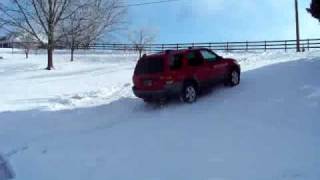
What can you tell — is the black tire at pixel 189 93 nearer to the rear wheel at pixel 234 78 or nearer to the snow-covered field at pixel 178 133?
the snow-covered field at pixel 178 133

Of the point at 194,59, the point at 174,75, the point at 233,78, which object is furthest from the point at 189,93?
the point at 233,78

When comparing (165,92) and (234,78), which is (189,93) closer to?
(165,92)

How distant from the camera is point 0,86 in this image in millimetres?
29375

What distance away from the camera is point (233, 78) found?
741 inches

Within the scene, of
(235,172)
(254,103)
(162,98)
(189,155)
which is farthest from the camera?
(162,98)

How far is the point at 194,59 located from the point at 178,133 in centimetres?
488

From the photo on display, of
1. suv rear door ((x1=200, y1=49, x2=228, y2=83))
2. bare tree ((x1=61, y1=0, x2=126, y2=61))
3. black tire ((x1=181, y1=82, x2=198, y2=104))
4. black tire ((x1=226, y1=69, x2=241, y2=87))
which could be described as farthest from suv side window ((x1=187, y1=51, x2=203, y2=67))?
bare tree ((x1=61, y1=0, x2=126, y2=61))

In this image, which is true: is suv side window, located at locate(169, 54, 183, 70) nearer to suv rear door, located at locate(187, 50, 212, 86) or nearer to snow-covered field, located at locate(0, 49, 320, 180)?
suv rear door, located at locate(187, 50, 212, 86)

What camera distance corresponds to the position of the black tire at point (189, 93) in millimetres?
17000

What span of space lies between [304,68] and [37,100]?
10508mm

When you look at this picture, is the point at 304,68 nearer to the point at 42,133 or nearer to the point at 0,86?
the point at 42,133

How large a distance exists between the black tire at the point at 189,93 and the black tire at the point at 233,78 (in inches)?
75.7

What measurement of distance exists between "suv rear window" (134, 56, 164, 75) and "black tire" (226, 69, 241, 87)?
3.00m

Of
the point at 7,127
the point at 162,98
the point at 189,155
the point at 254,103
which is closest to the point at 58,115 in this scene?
the point at 7,127
